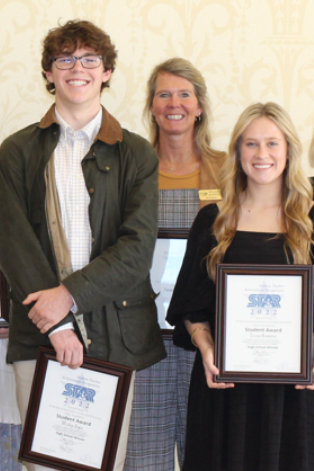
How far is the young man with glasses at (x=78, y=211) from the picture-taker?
1.74 metres

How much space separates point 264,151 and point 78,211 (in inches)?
24.3

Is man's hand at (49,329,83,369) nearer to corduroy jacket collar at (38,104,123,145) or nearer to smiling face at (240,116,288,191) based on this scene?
corduroy jacket collar at (38,104,123,145)

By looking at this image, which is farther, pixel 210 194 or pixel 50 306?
pixel 210 194

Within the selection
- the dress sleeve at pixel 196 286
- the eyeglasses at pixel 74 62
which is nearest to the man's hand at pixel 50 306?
the dress sleeve at pixel 196 286

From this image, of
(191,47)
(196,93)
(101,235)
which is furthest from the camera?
(191,47)

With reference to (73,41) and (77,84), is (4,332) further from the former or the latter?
(73,41)

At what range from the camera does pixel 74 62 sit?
1827mm

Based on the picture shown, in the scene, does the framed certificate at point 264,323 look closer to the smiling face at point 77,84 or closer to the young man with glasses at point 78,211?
the young man with glasses at point 78,211

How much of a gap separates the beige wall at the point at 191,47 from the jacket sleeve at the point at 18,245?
91cm

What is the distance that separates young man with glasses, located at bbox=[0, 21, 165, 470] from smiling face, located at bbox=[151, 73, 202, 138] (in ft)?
1.51

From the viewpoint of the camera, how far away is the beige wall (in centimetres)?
257

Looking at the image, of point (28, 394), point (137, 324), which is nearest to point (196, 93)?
point (137, 324)

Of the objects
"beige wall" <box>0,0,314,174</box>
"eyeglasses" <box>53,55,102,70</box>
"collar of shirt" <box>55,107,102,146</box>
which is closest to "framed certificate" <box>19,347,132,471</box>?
"collar of shirt" <box>55,107,102,146</box>

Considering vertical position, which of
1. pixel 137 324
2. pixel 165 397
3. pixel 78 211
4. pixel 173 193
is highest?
pixel 173 193
